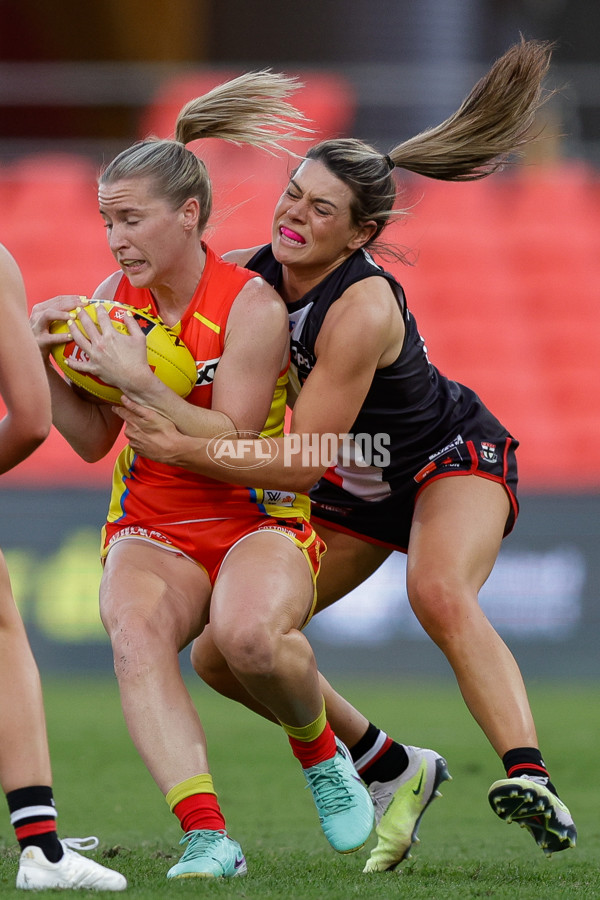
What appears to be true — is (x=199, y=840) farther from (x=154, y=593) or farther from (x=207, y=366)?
(x=207, y=366)

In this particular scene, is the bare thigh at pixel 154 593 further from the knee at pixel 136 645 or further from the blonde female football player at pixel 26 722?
the blonde female football player at pixel 26 722

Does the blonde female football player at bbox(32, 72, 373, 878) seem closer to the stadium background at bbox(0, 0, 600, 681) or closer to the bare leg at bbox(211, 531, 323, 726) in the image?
the bare leg at bbox(211, 531, 323, 726)

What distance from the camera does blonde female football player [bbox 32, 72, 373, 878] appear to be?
132 inches

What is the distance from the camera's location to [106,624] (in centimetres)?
348

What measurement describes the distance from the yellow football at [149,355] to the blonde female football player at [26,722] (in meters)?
0.70

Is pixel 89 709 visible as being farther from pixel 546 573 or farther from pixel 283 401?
pixel 283 401

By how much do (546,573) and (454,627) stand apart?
5.40 metres

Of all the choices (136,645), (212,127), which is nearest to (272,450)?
(136,645)

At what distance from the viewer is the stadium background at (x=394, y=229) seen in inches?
352

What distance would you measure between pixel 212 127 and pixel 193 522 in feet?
4.25

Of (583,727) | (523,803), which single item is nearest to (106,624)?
(523,803)

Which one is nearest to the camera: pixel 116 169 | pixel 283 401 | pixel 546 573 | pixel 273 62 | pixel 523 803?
A: pixel 523 803

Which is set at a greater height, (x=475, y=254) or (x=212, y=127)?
(x=475, y=254)

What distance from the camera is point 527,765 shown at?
11.6ft
